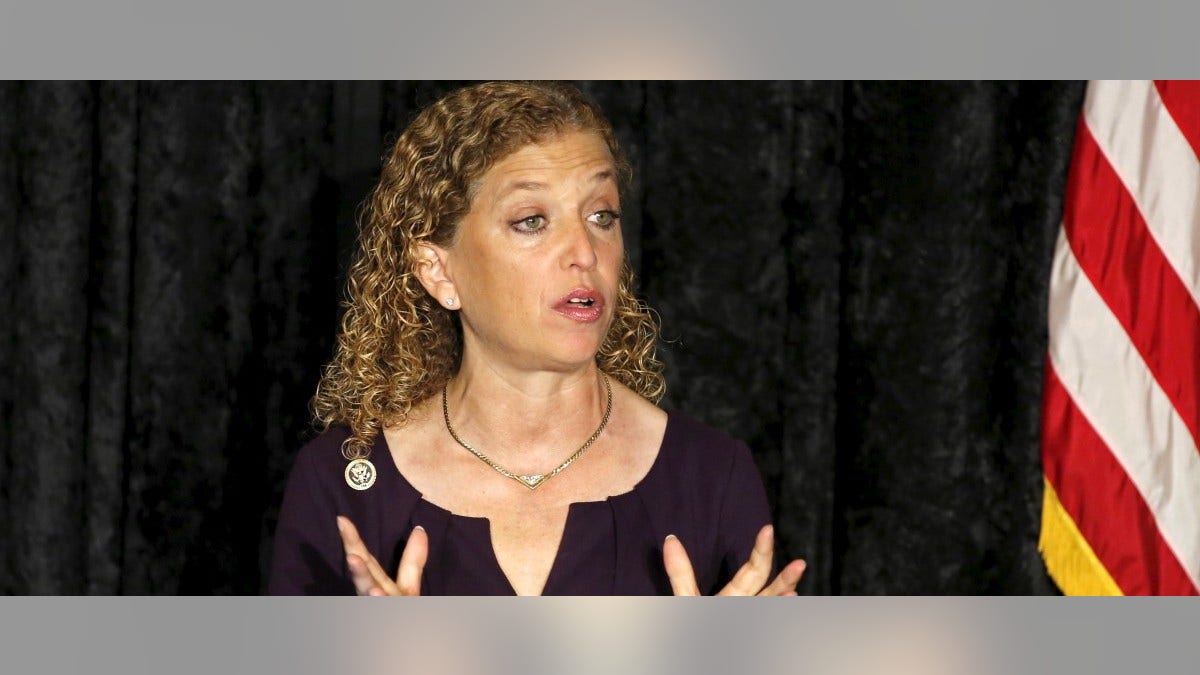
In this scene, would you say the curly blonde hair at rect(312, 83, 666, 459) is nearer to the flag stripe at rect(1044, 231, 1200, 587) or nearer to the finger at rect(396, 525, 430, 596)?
the finger at rect(396, 525, 430, 596)

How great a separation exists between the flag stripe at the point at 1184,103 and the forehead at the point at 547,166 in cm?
100

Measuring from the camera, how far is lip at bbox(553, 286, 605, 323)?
1611mm

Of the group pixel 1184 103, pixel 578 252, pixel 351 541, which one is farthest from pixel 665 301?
pixel 351 541

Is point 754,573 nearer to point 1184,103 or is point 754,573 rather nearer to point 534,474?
point 534,474

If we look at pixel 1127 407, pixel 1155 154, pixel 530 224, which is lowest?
pixel 1127 407

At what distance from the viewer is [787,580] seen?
144 centimetres

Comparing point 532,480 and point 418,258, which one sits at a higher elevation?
point 418,258

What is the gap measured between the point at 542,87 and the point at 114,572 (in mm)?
1052

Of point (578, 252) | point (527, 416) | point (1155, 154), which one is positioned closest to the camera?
point (578, 252)

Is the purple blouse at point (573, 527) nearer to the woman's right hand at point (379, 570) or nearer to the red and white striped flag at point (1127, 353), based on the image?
the woman's right hand at point (379, 570)

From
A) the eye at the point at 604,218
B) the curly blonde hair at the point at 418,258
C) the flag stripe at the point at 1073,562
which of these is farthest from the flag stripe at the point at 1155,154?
the eye at the point at 604,218

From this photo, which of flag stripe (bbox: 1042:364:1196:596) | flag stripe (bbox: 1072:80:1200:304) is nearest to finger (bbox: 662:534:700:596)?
flag stripe (bbox: 1042:364:1196:596)

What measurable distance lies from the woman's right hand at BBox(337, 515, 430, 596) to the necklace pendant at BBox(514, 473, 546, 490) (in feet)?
0.80

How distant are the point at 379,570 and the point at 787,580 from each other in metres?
0.39
